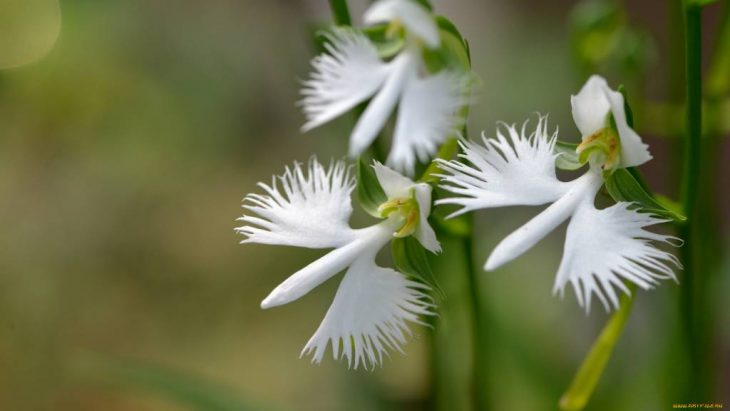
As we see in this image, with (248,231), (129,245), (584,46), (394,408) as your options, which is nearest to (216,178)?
(129,245)

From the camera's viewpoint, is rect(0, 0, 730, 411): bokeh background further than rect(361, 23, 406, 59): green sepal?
Yes

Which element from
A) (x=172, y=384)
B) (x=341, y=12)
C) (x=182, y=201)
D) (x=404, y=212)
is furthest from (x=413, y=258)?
(x=182, y=201)

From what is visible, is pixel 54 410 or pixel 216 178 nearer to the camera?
pixel 54 410

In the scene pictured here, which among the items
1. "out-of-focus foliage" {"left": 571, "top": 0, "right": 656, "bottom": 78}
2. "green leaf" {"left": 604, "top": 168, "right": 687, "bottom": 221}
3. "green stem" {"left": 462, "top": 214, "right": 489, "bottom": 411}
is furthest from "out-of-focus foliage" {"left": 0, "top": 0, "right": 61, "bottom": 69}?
"green leaf" {"left": 604, "top": 168, "right": 687, "bottom": 221}

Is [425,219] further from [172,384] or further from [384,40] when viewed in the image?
[172,384]

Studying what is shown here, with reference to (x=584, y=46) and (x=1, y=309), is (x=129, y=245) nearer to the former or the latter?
(x=1, y=309)

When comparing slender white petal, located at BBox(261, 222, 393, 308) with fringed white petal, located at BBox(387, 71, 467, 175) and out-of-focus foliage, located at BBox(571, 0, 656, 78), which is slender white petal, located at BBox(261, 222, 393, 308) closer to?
fringed white petal, located at BBox(387, 71, 467, 175)

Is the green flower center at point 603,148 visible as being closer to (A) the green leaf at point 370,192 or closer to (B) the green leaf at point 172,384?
(A) the green leaf at point 370,192
